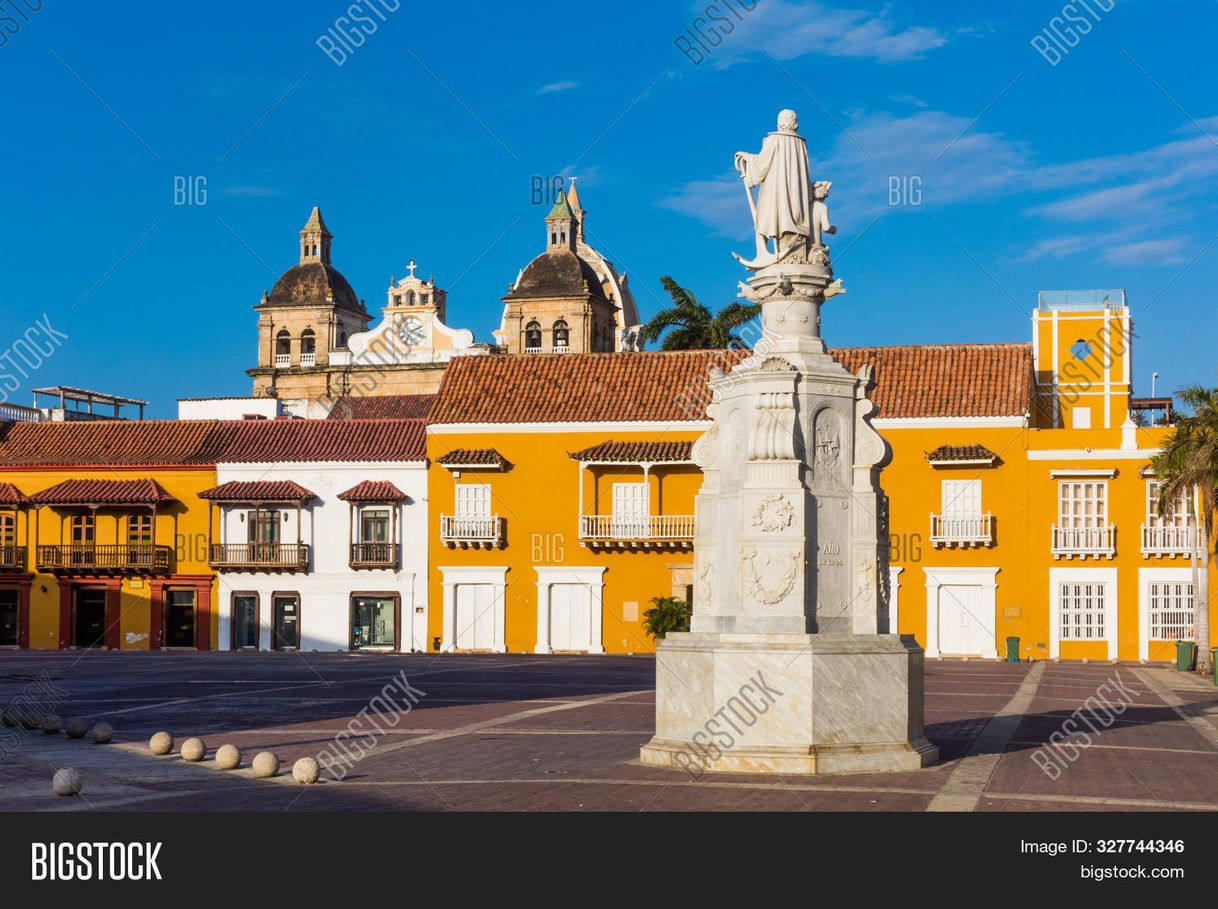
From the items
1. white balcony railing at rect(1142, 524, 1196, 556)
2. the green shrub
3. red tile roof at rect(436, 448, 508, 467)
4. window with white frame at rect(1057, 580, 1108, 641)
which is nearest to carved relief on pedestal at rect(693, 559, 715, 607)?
the green shrub

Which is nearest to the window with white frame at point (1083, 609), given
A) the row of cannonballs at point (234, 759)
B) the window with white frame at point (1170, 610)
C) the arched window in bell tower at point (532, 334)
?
the window with white frame at point (1170, 610)

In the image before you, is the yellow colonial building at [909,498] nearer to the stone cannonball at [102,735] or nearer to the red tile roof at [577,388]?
the red tile roof at [577,388]

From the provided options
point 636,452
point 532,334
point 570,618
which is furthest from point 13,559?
point 532,334

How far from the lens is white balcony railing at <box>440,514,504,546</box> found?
162 feet

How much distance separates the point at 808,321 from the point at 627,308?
9773 cm

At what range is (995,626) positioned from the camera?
4628 cm

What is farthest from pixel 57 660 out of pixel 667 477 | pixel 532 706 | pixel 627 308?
pixel 627 308

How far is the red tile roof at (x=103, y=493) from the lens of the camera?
51.7 metres

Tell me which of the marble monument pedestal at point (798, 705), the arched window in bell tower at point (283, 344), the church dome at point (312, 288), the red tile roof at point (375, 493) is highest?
the church dome at point (312, 288)

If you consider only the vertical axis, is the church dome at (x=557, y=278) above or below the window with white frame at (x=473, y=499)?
above

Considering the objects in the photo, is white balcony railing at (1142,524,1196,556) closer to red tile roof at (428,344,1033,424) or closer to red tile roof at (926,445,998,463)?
red tile roof at (926,445,998,463)

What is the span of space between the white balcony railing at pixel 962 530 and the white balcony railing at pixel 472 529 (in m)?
13.4

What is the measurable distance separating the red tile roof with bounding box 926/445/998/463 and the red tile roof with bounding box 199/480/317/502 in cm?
1992

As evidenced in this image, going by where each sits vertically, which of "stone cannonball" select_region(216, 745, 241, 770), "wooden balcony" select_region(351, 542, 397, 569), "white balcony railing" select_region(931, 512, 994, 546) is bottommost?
"stone cannonball" select_region(216, 745, 241, 770)
